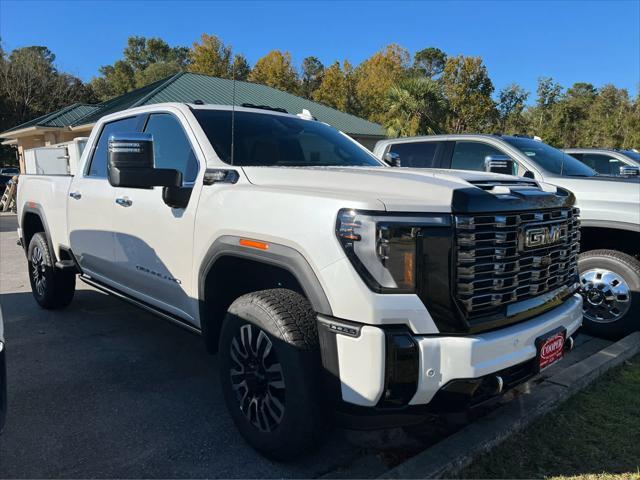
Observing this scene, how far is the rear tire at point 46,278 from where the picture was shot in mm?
5461

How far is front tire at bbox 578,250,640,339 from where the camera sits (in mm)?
4668

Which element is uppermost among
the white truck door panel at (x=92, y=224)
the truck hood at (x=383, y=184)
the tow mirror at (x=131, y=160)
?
the tow mirror at (x=131, y=160)

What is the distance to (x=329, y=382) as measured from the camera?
236cm

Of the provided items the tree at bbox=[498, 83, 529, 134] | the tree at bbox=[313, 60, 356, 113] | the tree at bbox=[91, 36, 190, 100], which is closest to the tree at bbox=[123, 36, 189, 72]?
the tree at bbox=[91, 36, 190, 100]

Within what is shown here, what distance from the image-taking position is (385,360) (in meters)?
2.17

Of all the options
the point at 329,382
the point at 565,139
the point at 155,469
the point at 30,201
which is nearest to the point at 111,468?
the point at 155,469

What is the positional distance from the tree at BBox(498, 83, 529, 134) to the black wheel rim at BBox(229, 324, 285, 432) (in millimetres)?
40370

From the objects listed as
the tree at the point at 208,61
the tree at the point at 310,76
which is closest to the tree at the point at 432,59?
the tree at the point at 310,76

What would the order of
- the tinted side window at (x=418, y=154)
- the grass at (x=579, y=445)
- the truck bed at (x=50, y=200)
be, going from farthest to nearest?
the tinted side window at (x=418, y=154) → the truck bed at (x=50, y=200) → the grass at (x=579, y=445)

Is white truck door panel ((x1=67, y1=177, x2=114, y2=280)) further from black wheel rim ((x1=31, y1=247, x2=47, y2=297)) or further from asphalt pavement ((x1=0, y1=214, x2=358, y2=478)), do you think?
black wheel rim ((x1=31, y1=247, x2=47, y2=297))

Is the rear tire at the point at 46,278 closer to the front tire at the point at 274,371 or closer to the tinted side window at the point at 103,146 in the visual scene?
the tinted side window at the point at 103,146

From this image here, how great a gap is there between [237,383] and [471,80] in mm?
33604

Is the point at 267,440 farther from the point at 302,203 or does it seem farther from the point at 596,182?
the point at 596,182

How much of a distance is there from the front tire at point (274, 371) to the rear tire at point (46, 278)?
3387 millimetres
